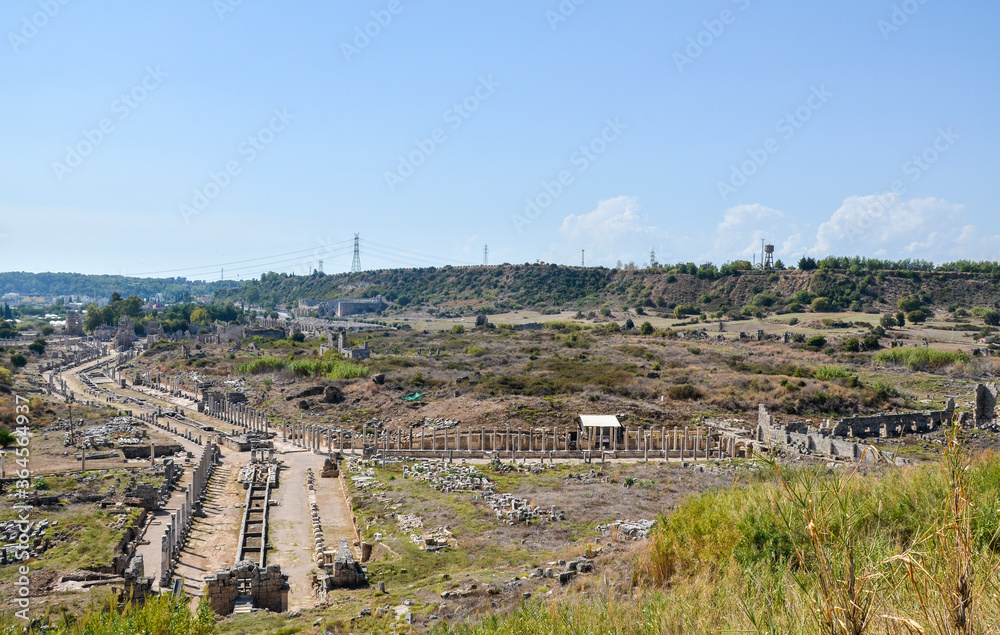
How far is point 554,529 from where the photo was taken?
912 inches

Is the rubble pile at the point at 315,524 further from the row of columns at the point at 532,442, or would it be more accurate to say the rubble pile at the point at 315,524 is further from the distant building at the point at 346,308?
the distant building at the point at 346,308

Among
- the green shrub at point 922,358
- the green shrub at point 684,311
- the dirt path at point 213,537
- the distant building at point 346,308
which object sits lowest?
the dirt path at point 213,537

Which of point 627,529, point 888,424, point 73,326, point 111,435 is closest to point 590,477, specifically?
point 627,529

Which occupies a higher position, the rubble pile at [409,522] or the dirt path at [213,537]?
the rubble pile at [409,522]

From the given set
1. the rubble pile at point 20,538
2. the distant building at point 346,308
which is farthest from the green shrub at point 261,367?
the distant building at point 346,308

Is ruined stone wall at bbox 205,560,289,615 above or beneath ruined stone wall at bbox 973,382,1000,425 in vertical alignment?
beneath

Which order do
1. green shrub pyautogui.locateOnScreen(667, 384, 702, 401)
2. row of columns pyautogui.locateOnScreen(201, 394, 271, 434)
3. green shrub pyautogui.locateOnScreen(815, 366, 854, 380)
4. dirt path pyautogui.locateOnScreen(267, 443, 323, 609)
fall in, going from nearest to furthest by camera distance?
dirt path pyautogui.locateOnScreen(267, 443, 323, 609), row of columns pyautogui.locateOnScreen(201, 394, 271, 434), green shrub pyautogui.locateOnScreen(667, 384, 702, 401), green shrub pyautogui.locateOnScreen(815, 366, 854, 380)

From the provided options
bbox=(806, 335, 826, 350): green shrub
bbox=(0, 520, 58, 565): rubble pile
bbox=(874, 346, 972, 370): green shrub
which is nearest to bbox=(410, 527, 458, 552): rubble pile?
bbox=(0, 520, 58, 565): rubble pile

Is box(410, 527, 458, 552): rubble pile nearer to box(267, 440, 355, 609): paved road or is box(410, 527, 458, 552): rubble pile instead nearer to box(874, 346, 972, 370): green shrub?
box(267, 440, 355, 609): paved road

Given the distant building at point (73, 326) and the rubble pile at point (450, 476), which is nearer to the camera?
the rubble pile at point (450, 476)

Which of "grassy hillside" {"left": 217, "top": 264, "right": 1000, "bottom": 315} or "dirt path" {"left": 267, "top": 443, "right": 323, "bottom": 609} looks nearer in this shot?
"dirt path" {"left": 267, "top": 443, "right": 323, "bottom": 609}

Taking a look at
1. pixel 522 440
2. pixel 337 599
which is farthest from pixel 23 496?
pixel 522 440

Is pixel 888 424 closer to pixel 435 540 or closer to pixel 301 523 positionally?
pixel 435 540

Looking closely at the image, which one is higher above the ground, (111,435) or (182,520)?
(111,435)
